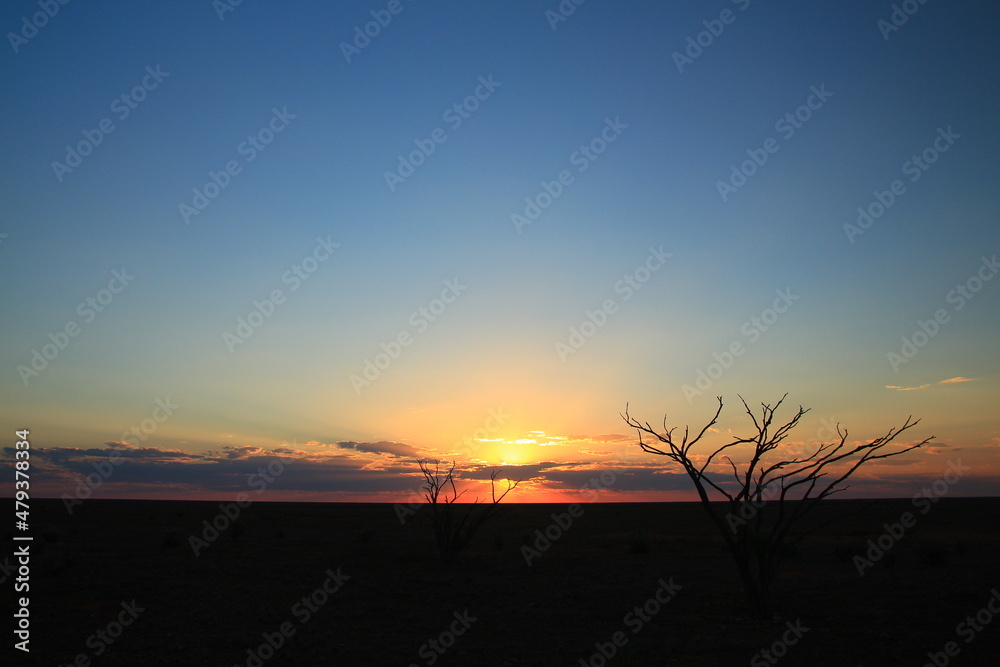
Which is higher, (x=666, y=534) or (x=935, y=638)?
(x=935, y=638)

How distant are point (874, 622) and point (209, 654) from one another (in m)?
11.4

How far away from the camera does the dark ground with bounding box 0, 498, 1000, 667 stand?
9578mm

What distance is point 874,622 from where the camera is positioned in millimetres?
10852

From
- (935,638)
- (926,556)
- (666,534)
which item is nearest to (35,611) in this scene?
(935,638)

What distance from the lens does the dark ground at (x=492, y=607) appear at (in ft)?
31.4

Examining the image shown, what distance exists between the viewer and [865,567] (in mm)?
18219

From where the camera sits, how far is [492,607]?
1318 centimetres

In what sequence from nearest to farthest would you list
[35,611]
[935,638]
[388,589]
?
[935,638] → [35,611] → [388,589]

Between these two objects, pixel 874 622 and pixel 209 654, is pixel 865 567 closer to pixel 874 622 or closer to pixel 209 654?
pixel 874 622

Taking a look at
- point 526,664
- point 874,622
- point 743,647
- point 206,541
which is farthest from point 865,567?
point 206,541

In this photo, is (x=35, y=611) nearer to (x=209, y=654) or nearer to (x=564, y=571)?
(x=209, y=654)

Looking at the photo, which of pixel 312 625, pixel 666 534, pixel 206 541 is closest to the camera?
pixel 312 625

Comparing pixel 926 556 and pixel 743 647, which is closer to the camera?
pixel 743 647

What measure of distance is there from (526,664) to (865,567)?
14.1 meters
